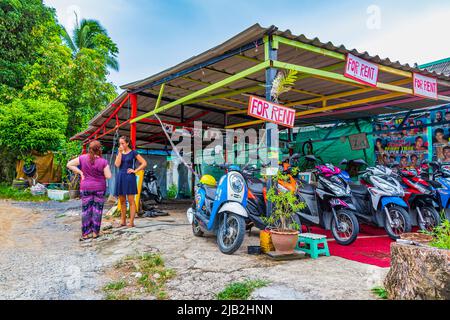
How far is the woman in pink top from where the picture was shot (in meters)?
4.98

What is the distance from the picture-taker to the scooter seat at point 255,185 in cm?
475

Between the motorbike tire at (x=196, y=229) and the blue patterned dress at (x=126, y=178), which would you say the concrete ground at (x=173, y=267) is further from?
the blue patterned dress at (x=126, y=178)

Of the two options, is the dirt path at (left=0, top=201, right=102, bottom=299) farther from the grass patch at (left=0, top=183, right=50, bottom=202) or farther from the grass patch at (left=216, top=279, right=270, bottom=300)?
the grass patch at (left=0, top=183, right=50, bottom=202)

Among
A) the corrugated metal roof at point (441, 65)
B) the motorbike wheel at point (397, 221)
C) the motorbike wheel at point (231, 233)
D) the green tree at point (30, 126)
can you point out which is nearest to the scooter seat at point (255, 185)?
the motorbike wheel at point (231, 233)

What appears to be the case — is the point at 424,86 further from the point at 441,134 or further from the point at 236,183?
the point at 236,183

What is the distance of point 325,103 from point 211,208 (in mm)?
4287

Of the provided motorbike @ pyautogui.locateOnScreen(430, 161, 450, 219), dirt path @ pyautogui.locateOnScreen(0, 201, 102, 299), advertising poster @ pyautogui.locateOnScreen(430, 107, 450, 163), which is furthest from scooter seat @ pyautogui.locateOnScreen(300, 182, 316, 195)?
advertising poster @ pyautogui.locateOnScreen(430, 107, 450, 163)

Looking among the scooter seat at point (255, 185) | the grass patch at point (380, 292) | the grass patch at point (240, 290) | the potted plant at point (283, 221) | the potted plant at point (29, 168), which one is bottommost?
the grass patch at point (240, 290)

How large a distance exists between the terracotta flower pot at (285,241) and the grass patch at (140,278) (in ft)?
3.78

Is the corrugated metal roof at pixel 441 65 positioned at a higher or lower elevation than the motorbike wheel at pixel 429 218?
higher

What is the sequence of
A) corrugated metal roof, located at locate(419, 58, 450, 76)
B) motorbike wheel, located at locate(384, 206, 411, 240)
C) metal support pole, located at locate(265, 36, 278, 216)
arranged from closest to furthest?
metal support pole, located at locate(265, 36, 278, 216) < motorbike wheel, located at locate(384, 206, 411, 240) < corrugated metal roof, located at locate(419, 58, 450, 76)

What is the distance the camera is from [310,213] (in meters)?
4.75

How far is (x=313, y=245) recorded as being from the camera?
367 cm

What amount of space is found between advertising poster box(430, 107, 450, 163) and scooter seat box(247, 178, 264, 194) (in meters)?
4.93
